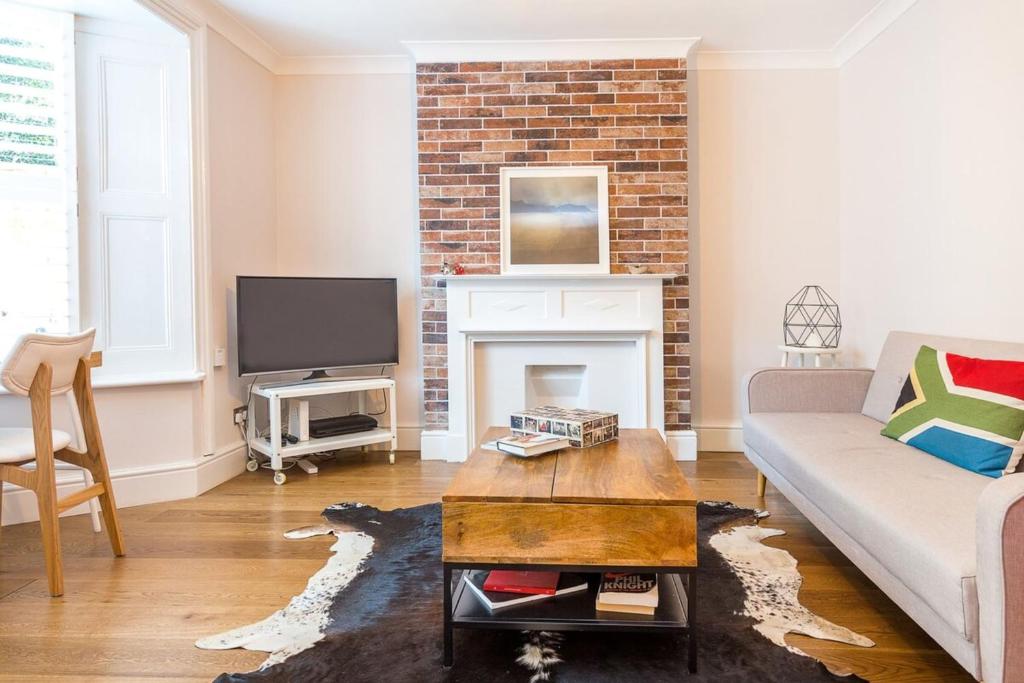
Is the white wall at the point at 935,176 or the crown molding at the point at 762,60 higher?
the crown molding at the point at 762,60

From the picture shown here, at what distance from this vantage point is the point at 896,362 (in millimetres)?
2850

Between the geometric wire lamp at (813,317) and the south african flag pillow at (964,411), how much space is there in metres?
1.60

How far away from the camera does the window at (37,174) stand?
2953mm

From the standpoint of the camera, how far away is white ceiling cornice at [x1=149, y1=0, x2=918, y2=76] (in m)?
3.77

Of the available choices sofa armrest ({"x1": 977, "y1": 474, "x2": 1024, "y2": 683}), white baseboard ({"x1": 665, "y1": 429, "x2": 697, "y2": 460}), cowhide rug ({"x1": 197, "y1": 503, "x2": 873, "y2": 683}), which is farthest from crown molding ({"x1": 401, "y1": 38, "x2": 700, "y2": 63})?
sofa armrest ({"x1": 977, "y1": 474, "x2": 1024, "y2": 683})

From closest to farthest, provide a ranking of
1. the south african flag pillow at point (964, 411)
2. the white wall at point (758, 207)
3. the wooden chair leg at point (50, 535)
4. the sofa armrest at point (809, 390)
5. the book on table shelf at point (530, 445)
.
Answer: the south african flag pillow at point (964, 411) → the book on table shelf at point (530, 445) → the wooden chair leg at point (50, 535) → the sofa armrest at point (809, 390) → the white wall at point (758, 207)

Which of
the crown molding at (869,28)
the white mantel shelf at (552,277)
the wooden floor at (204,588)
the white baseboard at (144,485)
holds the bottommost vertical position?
the wooden floor at (204,588)

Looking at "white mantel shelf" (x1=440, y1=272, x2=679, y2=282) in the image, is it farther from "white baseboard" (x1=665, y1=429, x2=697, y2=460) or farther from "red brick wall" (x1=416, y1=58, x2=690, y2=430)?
"white baseboard" (x1=665, y1=429, x2=697, y2=460)

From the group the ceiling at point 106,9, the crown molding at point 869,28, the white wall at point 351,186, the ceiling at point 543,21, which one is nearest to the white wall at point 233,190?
the white wall at point 351,186

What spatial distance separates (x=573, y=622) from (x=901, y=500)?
3.12 ft

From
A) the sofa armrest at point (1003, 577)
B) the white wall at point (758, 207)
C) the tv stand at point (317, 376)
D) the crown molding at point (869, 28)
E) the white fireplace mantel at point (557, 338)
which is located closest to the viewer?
the sofa armrest at point (1003, 577)

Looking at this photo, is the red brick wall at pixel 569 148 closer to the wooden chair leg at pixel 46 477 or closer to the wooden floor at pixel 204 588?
the wooden floor at pixel 204 588

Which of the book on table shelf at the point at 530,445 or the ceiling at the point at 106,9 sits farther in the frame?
the ceiling at the point at 106,9

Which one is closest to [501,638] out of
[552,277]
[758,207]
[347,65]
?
[552,277]
